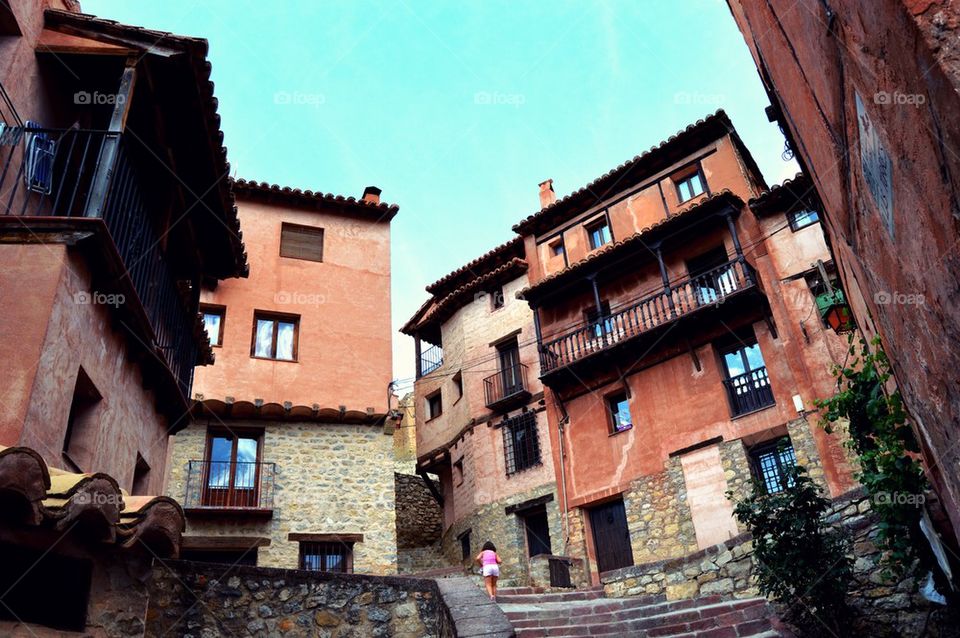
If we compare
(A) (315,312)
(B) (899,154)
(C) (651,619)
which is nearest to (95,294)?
(B) (899,154)

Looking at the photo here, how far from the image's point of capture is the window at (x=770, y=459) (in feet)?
51.9

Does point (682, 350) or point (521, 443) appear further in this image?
point (521, 443)

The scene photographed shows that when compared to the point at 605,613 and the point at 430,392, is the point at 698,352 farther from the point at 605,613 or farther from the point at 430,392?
the point at 430,392

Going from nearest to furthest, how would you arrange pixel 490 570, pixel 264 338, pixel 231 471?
pixel 490 570 < pixel 231 471 < pixel 264 338

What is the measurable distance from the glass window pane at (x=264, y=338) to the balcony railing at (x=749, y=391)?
11.0 metres

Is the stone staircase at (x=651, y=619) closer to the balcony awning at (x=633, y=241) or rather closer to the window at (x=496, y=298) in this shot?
the balcony awning at (x=633, y=241)

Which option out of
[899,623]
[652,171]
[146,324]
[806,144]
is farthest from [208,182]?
[652,171]

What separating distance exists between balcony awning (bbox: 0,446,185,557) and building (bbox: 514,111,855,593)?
13083mm

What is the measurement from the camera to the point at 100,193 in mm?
6688

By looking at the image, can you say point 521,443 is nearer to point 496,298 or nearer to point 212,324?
point 496,298

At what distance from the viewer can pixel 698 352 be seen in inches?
711

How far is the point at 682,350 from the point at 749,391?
6.43ft

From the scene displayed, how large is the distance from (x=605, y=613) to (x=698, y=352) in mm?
8700

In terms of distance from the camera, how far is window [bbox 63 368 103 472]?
690cm
